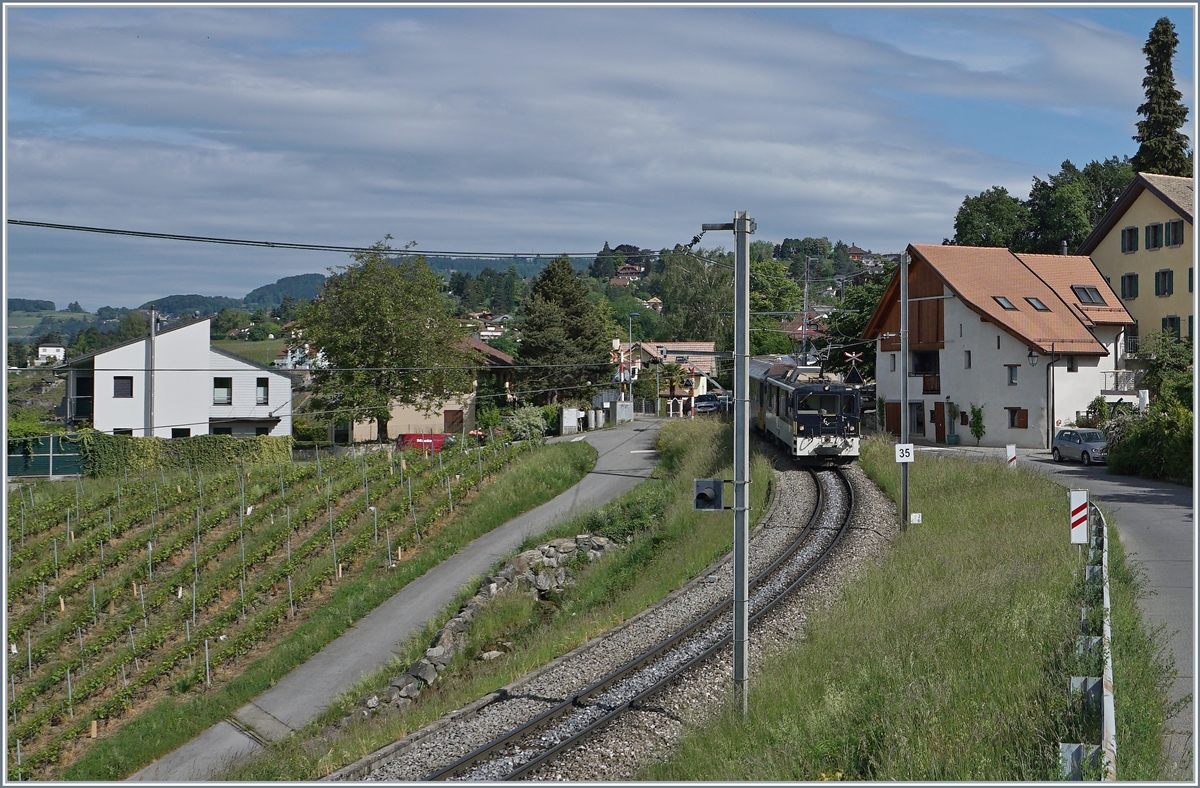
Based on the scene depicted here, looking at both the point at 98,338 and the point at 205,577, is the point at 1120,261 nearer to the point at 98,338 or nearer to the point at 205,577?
the point at 205,577

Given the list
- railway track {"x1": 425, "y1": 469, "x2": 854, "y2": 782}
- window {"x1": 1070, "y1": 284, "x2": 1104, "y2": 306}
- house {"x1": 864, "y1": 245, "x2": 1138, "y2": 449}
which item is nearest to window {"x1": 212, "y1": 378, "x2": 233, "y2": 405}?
house {"x1": 864, "y1": 245, "x2": 1138, "y2": 449}

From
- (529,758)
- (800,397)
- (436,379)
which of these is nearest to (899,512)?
(800,397)

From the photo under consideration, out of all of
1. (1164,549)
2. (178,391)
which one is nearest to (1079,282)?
(1164,549)

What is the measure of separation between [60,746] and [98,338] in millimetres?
142558

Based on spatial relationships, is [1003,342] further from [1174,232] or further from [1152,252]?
[1174,232]

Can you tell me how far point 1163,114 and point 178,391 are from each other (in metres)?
60.2

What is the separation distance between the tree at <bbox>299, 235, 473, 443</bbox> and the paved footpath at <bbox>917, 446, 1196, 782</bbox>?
31.0 meters

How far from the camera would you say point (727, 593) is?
1944 cm

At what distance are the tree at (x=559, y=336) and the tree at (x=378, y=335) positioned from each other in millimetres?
13004

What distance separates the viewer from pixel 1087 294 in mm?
51438

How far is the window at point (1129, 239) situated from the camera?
172 ft

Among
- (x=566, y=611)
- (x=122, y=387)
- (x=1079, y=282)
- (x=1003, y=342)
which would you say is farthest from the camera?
(x=122, y=387)

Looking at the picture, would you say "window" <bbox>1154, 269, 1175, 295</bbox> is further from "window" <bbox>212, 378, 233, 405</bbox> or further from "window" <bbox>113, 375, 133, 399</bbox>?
"window" <bbox>113, 375, 133, 399</bbox>

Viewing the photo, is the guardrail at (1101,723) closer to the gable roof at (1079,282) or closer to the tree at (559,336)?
the gable roof at (1079,282)
